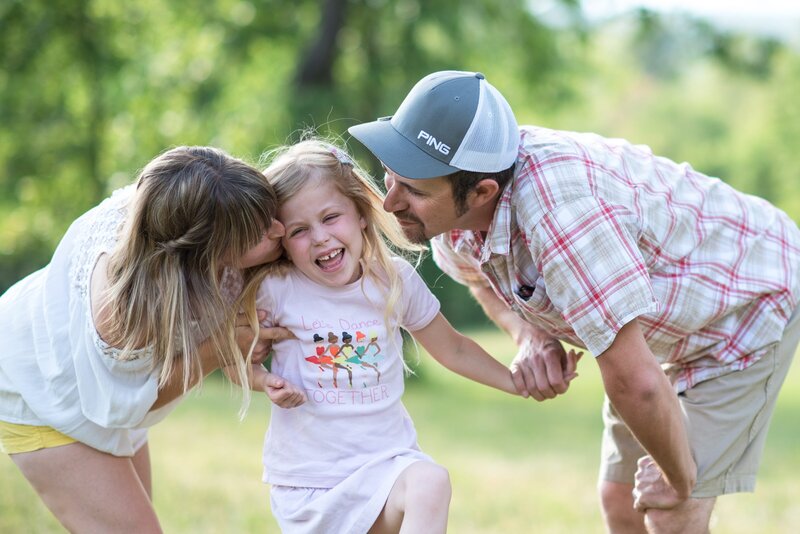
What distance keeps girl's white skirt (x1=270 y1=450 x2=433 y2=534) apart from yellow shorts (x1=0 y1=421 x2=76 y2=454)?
793 millimetres

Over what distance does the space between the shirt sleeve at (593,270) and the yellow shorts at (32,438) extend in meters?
1.64

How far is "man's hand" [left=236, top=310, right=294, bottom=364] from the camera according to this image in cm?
313

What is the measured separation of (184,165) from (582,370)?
1875 cm

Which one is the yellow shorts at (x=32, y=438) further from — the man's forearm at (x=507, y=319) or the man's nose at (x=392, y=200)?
the man's forearm at (x=507, y=319)

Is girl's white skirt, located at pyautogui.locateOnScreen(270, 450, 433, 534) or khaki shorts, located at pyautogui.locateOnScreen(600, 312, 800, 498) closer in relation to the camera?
girl's white skirt, located at pyautogui.locateOnScreen(270, 450, 433, 534)

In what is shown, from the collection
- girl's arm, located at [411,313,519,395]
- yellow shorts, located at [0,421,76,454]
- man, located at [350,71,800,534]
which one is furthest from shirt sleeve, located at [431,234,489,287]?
yellow shorts, located at [0,421,76,454]

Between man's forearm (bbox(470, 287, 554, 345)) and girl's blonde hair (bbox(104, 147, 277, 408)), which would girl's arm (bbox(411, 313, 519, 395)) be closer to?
man's forearm (bbox(470, 287, 554, 345))

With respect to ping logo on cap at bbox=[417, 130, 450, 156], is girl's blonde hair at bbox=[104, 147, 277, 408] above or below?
below

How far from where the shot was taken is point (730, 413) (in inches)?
137

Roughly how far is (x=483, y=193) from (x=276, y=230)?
2.14 feet

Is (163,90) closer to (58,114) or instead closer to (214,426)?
(58,114)

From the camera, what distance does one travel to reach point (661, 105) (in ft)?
181

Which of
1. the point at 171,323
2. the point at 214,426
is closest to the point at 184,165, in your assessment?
the point at 171,323

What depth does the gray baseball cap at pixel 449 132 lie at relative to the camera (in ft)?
9.89
